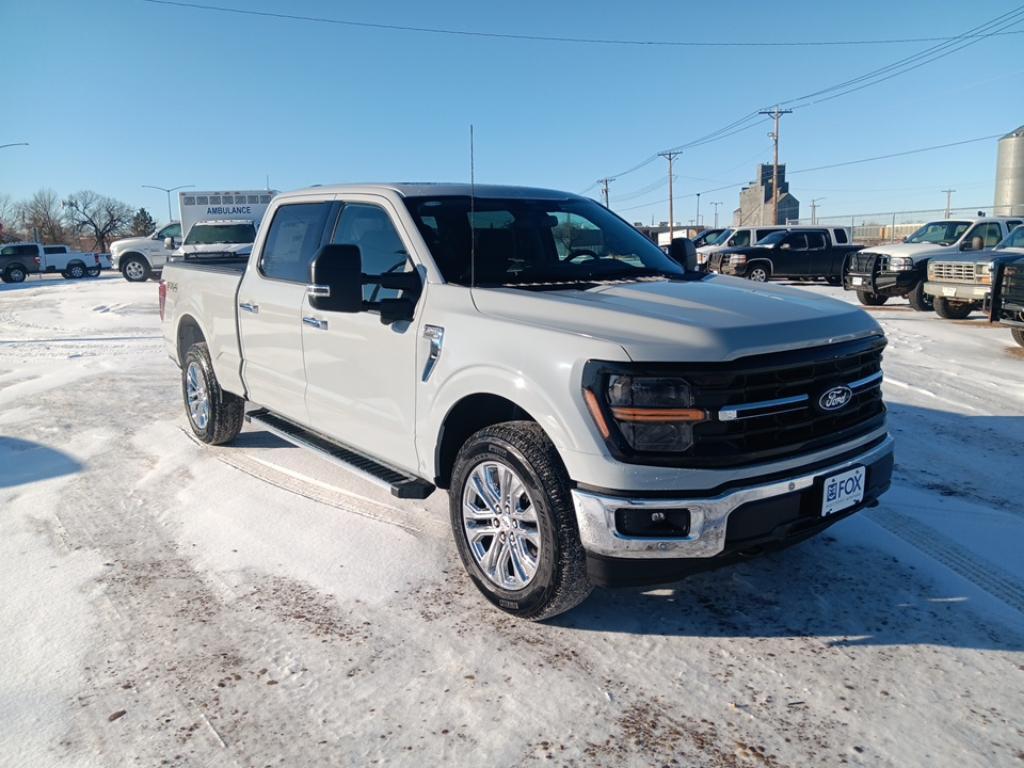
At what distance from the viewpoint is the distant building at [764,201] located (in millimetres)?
72062

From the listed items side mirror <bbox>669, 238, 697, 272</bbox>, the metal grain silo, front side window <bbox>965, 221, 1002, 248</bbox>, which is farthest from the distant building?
side mirror <bbox>669, 238, 697, 272</bbox>

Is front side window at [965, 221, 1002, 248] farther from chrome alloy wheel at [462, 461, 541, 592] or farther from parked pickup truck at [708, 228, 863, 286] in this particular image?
chrome alloy wheel at [462, 461, 541, 592]

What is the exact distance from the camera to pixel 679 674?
9.99ft

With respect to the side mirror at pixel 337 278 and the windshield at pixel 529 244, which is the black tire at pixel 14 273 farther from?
the side mirror at pixel 337 278

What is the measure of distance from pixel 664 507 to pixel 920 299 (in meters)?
14.2

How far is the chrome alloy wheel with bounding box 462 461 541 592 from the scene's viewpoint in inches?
130

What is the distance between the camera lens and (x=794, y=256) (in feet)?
77.0

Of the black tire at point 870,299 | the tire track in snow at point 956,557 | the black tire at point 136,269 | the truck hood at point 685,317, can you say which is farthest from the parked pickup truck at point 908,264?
the black tire at point 136,269

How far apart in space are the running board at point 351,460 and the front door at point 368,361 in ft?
0.25

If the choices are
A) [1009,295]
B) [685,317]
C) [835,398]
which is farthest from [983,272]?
[685,317]

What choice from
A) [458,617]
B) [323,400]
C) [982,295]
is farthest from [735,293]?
[982,295]

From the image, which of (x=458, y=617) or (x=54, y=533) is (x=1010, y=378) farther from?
(x=54, y=533)

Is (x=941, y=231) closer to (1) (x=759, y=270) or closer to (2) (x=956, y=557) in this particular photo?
(1) (x=759, y=270)

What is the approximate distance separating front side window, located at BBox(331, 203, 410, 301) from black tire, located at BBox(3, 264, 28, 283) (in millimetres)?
38122
